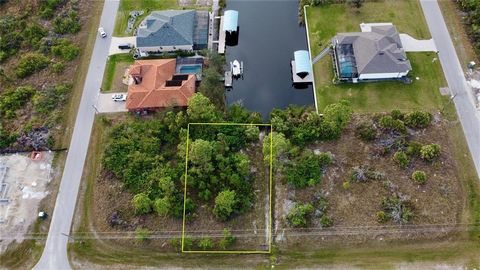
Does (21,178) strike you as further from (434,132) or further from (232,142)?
(434,132)

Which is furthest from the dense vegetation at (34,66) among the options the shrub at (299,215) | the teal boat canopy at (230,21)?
the shrub at (299,215)

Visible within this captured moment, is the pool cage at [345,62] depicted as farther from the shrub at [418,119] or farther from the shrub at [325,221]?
the shrub at [325,221]

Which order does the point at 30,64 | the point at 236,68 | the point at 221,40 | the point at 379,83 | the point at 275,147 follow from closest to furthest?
the point at 275,147, the point at 379,83, the point at 236,68, the point at 30,64, the point at 221,40

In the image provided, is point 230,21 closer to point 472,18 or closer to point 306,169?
point 306,169

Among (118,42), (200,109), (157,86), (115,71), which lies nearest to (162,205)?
(200,109)

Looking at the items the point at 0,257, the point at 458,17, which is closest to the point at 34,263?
the point at 0,257

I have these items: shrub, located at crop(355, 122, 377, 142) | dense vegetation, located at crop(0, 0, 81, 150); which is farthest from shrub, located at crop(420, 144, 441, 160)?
dense vegetation, located at crop(0, 0, 81, 150)
